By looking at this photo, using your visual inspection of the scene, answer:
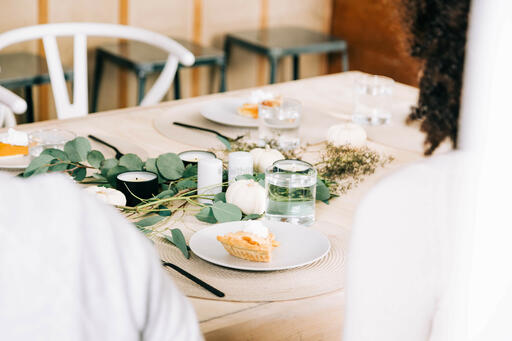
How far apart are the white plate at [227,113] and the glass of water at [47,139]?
1.38 feet

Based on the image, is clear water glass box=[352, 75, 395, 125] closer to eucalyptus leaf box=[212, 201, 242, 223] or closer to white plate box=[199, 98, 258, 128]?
white plate box=[199, 98, 258, 128]

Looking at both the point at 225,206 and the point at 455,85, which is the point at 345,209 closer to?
the point at 225,206

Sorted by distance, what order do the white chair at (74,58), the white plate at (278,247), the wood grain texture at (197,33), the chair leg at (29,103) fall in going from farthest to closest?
the wood grain texture at (197,33) < the chair leg at (29,103) < the white chair at (74,58) < the white plate at (278,247)

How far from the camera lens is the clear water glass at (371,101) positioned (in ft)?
6.91

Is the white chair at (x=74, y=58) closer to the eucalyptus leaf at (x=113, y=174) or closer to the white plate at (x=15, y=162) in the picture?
the white plate at (x=15, y=162)

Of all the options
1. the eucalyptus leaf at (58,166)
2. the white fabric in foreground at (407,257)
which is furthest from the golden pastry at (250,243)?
the eucalyptus leaf at (58,166)

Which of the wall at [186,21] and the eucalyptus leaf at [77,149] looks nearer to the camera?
the eucalyptus leaf at [77,149]

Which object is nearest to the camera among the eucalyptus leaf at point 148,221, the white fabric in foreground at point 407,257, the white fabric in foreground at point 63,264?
the white fabric in foreground at point 63,264

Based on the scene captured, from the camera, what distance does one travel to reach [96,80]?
12.6ft

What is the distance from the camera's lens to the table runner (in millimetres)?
1097

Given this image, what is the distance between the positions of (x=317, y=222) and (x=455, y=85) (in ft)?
1.89

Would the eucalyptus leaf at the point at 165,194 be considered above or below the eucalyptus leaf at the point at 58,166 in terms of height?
below

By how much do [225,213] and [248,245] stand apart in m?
0.17

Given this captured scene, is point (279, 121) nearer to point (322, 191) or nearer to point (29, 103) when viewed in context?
point (322, 191)
